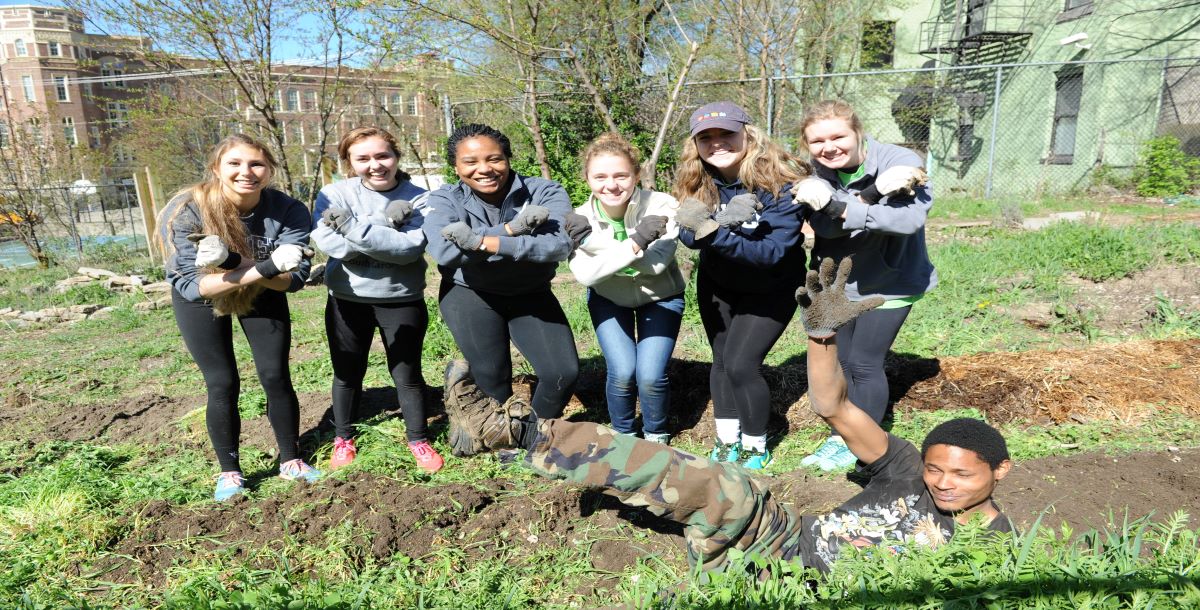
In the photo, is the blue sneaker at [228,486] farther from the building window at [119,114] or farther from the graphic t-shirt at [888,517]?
the building window at [119,114]

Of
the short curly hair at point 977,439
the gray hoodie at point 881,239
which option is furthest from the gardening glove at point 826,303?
the gray hoodie at point 881,239

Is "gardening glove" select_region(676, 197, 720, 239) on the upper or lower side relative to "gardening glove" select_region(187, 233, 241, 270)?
upper

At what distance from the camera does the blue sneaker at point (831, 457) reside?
3.42 m

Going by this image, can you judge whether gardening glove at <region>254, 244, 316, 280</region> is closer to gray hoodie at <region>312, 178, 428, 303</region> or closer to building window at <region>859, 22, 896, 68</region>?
gray hoodie at <region>312, 178, 428, 303</region>

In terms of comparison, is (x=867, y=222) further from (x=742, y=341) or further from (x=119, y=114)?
(x=119, y=114)

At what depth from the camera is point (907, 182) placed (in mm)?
2719

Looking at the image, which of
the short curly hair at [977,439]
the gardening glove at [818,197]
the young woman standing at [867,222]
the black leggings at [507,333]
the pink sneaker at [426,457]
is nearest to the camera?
the short curly hair at [977,439]

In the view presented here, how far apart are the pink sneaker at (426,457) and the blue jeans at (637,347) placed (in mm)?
943

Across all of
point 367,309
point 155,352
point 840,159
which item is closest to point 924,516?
point 840,159

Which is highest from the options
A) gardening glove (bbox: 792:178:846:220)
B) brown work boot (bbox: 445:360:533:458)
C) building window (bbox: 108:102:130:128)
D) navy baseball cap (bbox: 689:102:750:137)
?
building window (bbox: 108:102:130:128)

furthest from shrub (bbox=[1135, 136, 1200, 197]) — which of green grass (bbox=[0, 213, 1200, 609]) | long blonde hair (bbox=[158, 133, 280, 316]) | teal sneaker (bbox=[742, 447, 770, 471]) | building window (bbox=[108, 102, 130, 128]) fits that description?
building window (bbox=[108, 102, 130, 128])

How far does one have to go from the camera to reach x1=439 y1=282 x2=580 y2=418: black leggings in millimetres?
3314

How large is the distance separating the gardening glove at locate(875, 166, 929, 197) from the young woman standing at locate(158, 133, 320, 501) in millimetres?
2363

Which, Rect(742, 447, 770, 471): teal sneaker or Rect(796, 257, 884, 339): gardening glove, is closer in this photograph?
Rect(796, 257, 884, 339): gardening glove
